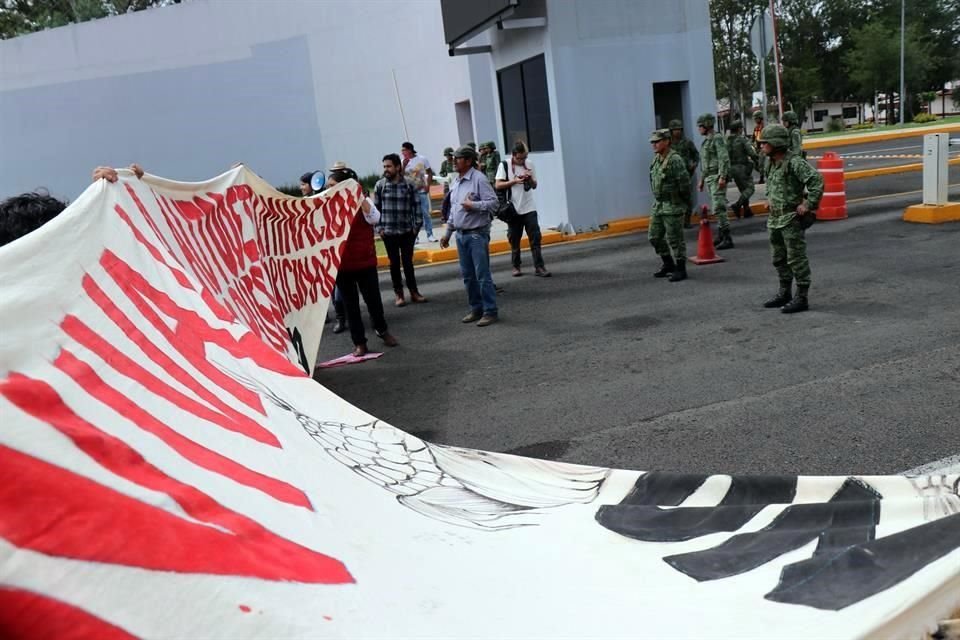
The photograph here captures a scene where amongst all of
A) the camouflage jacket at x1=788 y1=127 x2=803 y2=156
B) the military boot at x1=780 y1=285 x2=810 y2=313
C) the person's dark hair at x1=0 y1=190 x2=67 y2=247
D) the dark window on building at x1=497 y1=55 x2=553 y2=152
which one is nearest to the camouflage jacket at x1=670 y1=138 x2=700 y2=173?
the camouflage jacket at x1=788 y1=127 x2=803 y2=156

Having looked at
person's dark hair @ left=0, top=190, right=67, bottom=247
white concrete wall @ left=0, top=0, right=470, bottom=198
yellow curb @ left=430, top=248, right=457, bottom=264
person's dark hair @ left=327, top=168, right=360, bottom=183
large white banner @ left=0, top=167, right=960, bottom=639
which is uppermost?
white concrete wall @ left=0, top=0, right=470, bottom=198

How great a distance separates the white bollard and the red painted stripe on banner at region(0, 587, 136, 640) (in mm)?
13526

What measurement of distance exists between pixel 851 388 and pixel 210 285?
4.39m

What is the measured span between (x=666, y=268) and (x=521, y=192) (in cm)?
233

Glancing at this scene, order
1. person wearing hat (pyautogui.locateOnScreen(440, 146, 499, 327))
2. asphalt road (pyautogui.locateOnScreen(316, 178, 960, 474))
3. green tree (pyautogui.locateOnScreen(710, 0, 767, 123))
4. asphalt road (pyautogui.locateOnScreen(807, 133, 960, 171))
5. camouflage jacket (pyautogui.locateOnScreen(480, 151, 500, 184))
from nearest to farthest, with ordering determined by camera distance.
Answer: asphalt road (pyautogui.locateOnScreen(316, 178, 960, 474))
person wearing hat (pyautogui.locateOnScreen(440, 146, 499, 327))
camouflage jacket (pyautogui.locateOnScreen(480, 151, 500, 184))
asphalt road (pyautogui.locateOnScreen(807, 133, 960, 171))
green tree (pyautogui.locateOnScreen(710, 0, 767, 123))

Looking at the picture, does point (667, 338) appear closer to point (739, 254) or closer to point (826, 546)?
point (739, 254)

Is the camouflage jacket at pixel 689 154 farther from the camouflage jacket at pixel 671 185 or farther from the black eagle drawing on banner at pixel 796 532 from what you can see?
the black eagle drawing on banner at pixel 796 532

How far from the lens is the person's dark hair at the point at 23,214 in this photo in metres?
3.41

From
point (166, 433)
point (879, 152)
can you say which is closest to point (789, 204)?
point (166, 433)

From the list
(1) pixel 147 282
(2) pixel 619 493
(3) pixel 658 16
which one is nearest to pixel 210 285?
(1) pixel 147 282

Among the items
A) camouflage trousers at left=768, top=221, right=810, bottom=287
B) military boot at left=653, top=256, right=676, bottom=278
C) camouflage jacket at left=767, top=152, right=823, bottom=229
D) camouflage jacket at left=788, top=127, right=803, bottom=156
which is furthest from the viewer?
camouflage jacket at left=788, top=127, right=803, bottom=156

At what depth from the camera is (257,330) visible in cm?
478

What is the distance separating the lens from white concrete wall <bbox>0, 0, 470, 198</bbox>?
27.9m

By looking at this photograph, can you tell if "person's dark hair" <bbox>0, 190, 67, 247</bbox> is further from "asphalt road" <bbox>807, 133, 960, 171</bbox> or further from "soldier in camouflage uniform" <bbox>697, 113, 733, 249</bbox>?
"asphalt road" <bbox>807, 133, 960, 171</bbox>
